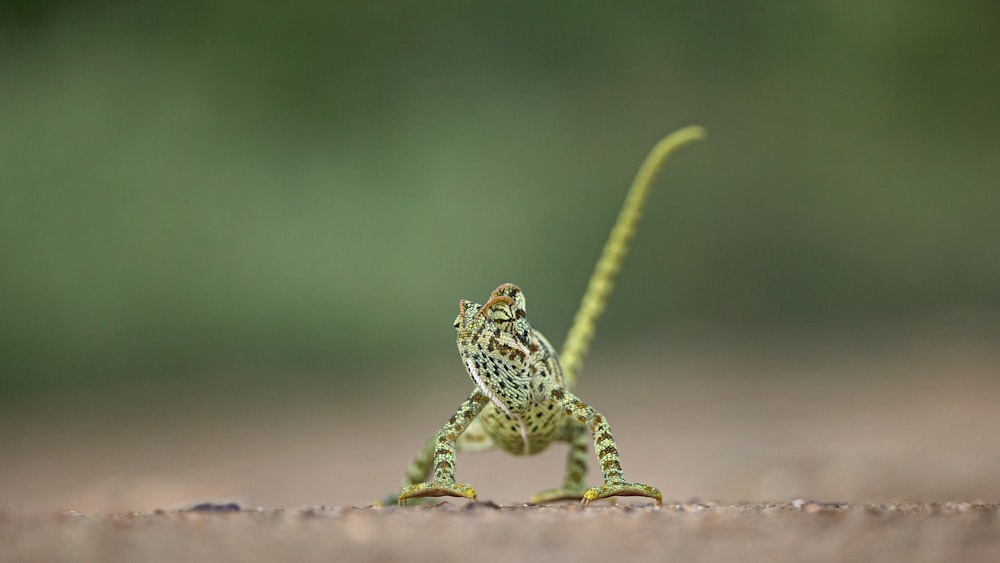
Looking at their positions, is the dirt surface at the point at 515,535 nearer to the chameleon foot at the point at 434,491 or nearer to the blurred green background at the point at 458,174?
the chameleon foot at the point at 434,491

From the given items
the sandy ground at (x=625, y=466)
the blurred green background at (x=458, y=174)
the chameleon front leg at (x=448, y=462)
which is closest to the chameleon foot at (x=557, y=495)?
the chameleon front leg at (x=448, y=462)

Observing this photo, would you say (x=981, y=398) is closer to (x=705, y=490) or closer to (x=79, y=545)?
(x=705, y=490)

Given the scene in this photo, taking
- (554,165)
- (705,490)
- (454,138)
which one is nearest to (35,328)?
(454,138)

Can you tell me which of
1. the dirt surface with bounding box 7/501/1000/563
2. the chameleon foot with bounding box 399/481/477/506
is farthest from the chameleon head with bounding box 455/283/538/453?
the dirt surface with bounding box 7/501/1000/563

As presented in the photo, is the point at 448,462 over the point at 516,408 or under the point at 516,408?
under

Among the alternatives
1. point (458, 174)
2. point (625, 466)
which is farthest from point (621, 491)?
point (458, 174)

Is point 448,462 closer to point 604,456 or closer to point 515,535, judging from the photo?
point 604,456

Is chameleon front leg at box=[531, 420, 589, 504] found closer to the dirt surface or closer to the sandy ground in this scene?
the sandy ground

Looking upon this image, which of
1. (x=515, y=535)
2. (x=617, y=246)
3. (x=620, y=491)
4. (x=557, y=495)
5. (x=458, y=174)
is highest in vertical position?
(x=458, y=174)

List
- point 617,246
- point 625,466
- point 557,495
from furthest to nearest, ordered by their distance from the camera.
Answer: point 625,466 < point 617,246 < point 557,495
